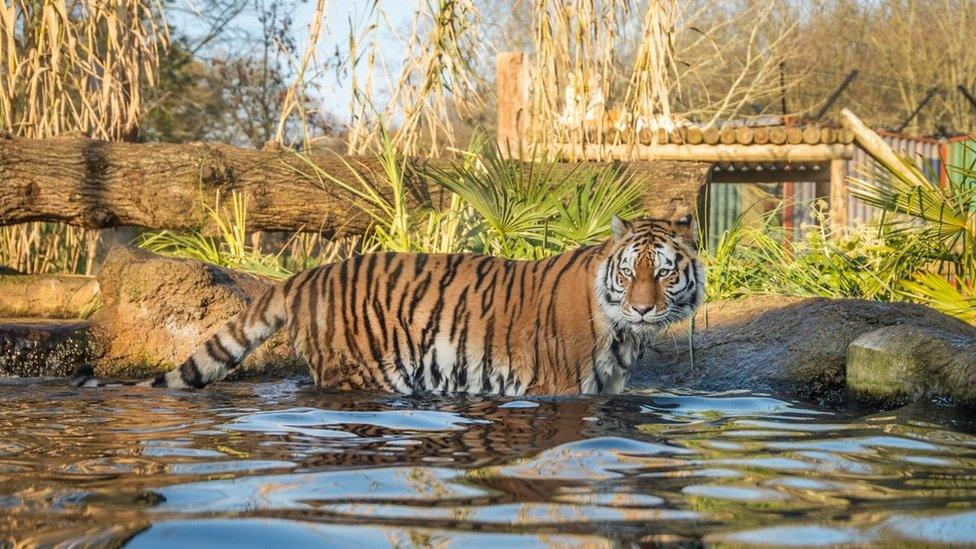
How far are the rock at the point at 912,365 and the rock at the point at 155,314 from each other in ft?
11.5

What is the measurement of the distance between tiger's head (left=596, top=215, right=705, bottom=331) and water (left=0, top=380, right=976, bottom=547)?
1.43 ft

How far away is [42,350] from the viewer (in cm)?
711

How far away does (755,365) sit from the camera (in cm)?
682

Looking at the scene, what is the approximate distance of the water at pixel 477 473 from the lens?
272 cm

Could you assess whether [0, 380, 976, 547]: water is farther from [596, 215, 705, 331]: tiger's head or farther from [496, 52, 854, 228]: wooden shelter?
[496, 52, 854, 228]: wooden shelter

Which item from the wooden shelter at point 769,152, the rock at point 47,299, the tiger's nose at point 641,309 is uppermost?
the wooden shelter at point 769,152

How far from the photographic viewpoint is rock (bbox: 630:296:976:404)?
658 cm

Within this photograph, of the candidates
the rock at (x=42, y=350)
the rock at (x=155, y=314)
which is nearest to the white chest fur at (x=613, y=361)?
the rock at (x=155, y=314)

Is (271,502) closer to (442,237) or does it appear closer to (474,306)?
(474,306)

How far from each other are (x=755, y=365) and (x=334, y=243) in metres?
4.45

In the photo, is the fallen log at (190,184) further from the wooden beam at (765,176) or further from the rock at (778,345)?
the wooden beam at (765,176)

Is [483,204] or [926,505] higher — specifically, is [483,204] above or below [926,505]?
above

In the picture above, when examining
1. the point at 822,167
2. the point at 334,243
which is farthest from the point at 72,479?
the point at 822,167

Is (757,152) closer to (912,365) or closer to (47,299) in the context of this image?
(47,299)
